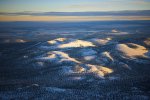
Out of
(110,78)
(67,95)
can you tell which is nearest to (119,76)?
(110,78)

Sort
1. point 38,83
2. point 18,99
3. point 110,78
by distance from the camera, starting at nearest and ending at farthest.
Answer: point 18,99
point 38,83
point 110,78

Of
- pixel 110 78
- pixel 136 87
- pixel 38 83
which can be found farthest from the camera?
pixel 110 78

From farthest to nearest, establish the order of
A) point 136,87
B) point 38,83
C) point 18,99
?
point 38,83 < point 136,87 < point 18,99

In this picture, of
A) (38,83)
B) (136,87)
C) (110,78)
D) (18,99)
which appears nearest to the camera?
(18,99)

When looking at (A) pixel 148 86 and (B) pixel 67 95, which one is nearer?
(B) pixel 67 95

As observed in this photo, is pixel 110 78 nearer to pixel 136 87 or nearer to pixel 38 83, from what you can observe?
pixel 136 87

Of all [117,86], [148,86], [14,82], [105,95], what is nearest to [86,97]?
[105,95]

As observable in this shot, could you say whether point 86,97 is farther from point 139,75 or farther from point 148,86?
point 139,75

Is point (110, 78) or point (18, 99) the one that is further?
point (110, 78)

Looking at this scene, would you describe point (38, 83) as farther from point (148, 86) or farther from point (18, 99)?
point (148, 86)
